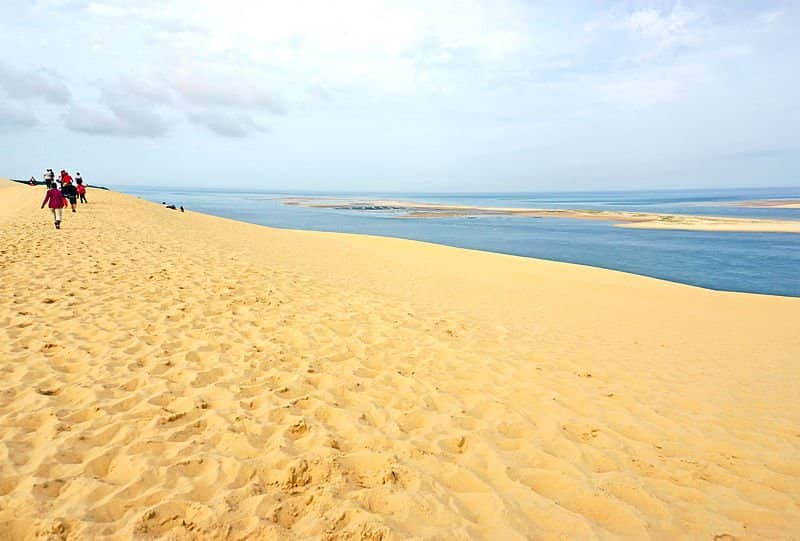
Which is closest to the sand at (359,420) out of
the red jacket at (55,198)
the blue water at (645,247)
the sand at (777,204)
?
the red jacket at (55,198)

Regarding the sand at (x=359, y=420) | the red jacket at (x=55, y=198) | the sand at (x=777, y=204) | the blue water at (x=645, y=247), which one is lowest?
the blue water at (x=645, y=247)

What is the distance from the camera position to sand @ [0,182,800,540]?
107 inches

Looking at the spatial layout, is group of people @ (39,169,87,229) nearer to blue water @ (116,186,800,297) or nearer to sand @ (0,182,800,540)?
sand @ (0,182,800,540)

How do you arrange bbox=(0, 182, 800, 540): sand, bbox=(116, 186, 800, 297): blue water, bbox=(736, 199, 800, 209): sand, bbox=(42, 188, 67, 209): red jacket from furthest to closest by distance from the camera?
bbox=(736, 199, 800, 209): sand < bbox=(116, 186, 800, 297): blue water < bbox=(42, 188, 67, 209): red jacket < bbox=(0, 182, 800, 540): sand

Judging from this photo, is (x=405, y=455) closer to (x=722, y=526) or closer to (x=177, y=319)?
(x=722, y=526)

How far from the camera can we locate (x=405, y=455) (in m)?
3.37

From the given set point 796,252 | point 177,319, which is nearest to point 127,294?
point 177,319

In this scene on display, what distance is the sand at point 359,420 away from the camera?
2.71 meters

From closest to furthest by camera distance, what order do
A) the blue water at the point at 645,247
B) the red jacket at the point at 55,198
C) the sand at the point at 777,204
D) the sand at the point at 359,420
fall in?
1. the sand at the point at 359,420
2. the red jacket at the point at 55,198
3. the blue water at the point at 645,247
4. the sand at the point at 777,204

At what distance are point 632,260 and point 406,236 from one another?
16891mm

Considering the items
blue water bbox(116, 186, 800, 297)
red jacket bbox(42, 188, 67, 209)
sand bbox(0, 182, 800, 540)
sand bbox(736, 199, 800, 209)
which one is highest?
sand bbox(736, 199, 800, 209)

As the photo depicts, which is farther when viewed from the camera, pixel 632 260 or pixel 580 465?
pixel 632 260

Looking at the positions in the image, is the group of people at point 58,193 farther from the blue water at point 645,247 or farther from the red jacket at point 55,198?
the blue water at point 645,247

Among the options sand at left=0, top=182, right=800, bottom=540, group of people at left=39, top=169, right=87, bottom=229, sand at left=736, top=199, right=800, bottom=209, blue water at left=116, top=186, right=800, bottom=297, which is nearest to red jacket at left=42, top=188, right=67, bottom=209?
group of people at left=39, top=169, right=87, bottom=229
